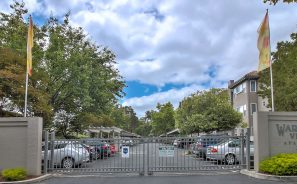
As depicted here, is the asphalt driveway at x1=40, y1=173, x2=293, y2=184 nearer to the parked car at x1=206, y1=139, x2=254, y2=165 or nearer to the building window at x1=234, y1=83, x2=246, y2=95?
the parked car at x1=206, y1=139, x2=254, y2=165

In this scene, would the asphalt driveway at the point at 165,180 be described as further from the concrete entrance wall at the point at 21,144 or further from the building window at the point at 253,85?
the building window at the point at 253,85

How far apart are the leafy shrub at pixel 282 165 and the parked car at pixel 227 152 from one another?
10.5 ft

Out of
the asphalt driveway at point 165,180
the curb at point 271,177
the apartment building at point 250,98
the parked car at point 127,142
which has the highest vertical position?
the apartment building at point 250,98

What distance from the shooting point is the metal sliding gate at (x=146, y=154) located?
736 inches

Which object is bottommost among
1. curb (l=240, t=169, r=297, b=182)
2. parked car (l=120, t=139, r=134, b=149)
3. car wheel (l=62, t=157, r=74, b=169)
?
curb (l=240, t=169, r=297, b=182)

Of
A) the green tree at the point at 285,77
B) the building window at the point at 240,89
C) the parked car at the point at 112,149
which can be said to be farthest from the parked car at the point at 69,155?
the building window at the point at 240,89

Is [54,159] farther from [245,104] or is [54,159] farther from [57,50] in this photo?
[245,104]

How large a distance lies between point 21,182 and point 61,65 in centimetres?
1651

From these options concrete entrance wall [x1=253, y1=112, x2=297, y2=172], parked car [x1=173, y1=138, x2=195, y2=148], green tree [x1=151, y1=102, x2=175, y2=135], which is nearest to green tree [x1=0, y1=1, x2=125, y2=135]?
parked car [x1=173, y1=138, x2=195, y2=148]

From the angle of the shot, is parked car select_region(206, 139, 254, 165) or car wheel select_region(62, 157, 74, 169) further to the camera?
car wheel select_region(62, 157, 74, 169)

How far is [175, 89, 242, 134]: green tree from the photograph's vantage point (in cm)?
4294

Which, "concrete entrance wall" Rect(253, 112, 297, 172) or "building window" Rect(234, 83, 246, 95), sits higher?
"building window" Rect(234, 83, 246, 95)

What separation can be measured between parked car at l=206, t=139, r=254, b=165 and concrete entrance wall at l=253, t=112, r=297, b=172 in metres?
2.16

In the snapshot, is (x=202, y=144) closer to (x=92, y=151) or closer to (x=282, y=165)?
(x=282, y=165)
